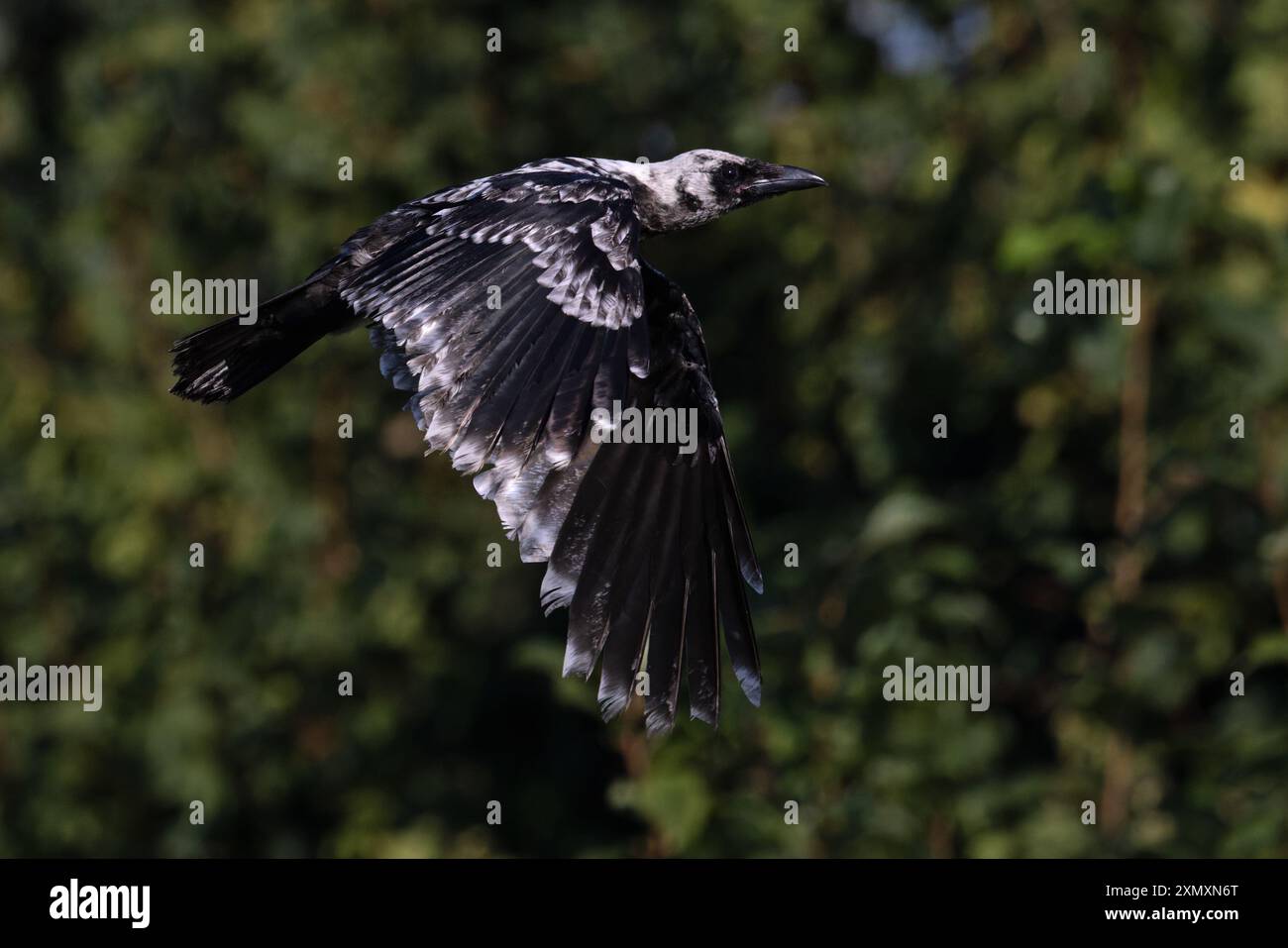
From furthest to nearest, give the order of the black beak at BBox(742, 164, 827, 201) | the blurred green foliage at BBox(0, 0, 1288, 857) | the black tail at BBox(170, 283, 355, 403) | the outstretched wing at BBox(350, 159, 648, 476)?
1. the blurred green foliage at BBox(0, 0, 1288, 857)
2. the black beak at BBox(742, 164, 827, 201)
3. the black tail at BBox(170, 283, 355, 403)
4. the outstretched wing at BBox(350, 159, 648, 476)

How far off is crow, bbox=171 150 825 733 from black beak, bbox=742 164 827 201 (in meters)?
0.67

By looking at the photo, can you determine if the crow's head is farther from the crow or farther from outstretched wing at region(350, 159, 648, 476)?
outstretched wing at region(350, 159, 648, 476)

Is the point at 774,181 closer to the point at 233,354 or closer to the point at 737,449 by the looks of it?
the point at 233,354

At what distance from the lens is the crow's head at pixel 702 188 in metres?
5.87

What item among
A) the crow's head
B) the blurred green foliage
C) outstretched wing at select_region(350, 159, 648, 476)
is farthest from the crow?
the blurred green foliage

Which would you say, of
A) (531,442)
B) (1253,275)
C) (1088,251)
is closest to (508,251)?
(531,442)

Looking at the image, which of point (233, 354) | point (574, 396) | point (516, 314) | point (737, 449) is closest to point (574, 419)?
point (574, 396)

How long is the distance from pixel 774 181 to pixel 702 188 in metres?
0.23

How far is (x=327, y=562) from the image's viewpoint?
9.35m

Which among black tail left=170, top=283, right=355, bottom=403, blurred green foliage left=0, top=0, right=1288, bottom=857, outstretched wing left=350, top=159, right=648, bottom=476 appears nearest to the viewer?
outstretched wing left=350, top=159, right=648, bottom=476

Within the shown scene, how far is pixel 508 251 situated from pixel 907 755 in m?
2.73

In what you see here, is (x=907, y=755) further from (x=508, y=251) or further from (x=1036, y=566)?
(x=508, y=251)

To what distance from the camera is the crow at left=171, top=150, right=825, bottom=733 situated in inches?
163

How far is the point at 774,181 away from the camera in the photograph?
19.2 ft
